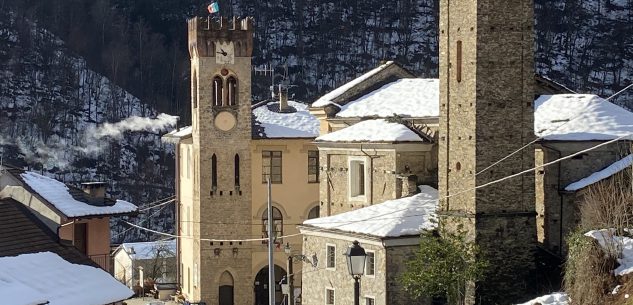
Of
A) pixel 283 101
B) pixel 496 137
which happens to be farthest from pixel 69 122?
pixel 496 137

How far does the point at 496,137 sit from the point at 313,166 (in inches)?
692

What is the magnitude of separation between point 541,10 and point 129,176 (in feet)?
204

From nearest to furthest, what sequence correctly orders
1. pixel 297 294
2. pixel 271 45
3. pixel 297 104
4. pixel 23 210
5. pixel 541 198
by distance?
pixel 23 210 → pixel 541 198 → pixel 297 294 → pixel 297 104 → pixel 271 45

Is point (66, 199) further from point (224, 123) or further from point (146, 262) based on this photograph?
point (146, 262)

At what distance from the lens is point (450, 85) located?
116 ft

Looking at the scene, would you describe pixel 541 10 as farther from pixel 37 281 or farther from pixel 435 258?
pixel 37 281

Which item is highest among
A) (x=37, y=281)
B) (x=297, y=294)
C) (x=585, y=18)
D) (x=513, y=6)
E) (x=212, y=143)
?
(x=585, y=18)

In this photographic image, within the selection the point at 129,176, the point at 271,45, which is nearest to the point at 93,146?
the point at 129,176

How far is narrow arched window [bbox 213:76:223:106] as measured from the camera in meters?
51.3

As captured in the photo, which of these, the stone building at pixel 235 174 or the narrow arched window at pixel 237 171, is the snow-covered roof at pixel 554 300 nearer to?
the stone building at pixel 235 174

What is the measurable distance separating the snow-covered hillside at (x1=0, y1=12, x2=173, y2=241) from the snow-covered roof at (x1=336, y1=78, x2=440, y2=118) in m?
43.6

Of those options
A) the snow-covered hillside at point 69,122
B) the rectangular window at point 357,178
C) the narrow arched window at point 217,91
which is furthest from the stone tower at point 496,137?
the snow-covered hillside at point 69,122

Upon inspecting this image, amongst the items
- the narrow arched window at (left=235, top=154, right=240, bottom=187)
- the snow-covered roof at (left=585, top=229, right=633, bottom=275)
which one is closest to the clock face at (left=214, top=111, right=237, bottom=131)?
the narrow arched window at (left=235, top=154, right=240, bottom=187)

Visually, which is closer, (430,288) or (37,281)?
(37,281)
